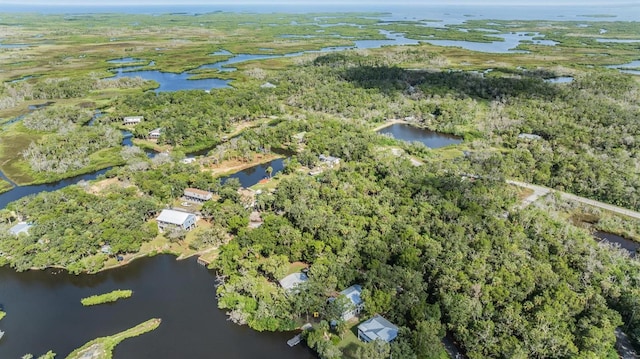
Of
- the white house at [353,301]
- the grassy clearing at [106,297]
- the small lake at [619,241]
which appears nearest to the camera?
the white house at [353,301]

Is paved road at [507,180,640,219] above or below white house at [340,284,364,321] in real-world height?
above

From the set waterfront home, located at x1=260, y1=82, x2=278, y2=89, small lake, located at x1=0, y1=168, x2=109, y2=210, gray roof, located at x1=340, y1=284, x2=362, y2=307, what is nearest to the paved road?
gray roof, located at x1=340, y1=284, x2=362, y2=307

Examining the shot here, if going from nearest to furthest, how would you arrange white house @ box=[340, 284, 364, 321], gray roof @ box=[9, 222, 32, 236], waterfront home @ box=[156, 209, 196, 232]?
white house @ box=[340, 284, 364, 321] → gray roof @ box=[9, 222, 32, 236] → waterfront home @ box=[156, 209, 196, 232]

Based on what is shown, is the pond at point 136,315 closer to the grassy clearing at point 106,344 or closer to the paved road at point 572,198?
the grassy clearing at point 106,344

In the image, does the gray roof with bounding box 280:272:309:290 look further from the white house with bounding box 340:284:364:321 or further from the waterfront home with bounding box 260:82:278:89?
the waterfront home with bounding box 260:82:278:89

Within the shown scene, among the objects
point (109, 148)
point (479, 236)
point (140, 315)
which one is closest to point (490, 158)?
point (479, 236)

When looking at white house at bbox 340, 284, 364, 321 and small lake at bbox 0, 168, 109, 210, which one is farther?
small lake at bbox 0, 168, 109, 210

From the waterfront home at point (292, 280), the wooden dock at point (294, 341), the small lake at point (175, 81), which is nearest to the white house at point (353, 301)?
the wooden dock at point (294, 341)
